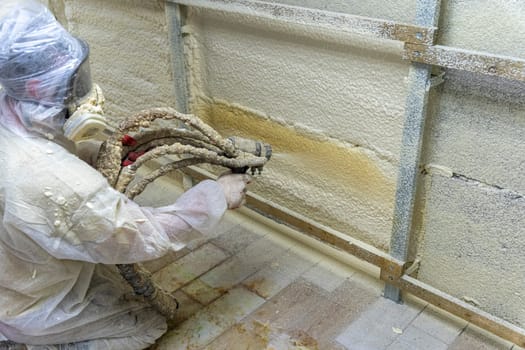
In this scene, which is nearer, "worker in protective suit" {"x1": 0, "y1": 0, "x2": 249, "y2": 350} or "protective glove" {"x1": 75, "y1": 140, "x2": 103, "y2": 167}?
"worker in protective suit" {"x1": 0, "y1": 0, "x2": 249, "y2": 350}

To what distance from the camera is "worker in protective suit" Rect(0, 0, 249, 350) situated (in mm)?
1396

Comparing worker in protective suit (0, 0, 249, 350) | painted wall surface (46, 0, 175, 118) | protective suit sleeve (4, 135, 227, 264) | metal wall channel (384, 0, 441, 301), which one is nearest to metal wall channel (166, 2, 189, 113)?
painted wall surface (46, 0, 175, 118)

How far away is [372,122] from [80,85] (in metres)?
1.07

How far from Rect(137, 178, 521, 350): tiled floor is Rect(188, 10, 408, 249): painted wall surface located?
9.3 inches

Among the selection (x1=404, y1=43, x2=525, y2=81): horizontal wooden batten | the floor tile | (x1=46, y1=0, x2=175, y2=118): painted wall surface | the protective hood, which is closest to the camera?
the protective hood

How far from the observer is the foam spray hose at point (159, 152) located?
1728 millimetres

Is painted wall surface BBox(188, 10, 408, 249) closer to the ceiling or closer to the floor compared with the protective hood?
closer to the floor

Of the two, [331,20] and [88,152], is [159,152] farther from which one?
[331,20]

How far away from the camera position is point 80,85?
1.47m

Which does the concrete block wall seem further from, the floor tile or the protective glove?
the protective glove

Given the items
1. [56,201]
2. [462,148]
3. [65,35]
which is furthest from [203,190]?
[462,148]

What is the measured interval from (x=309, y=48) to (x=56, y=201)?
1136 mm

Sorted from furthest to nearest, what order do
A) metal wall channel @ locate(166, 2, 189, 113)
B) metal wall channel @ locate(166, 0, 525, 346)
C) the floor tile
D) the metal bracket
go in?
metal wall channel @ locate(166, 2, 189, 113)
the floor tile
the metal bracket
metal wall channel @ locate(166, 0, 525, 346)

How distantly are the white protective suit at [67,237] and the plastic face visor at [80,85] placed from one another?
0.48 ft
